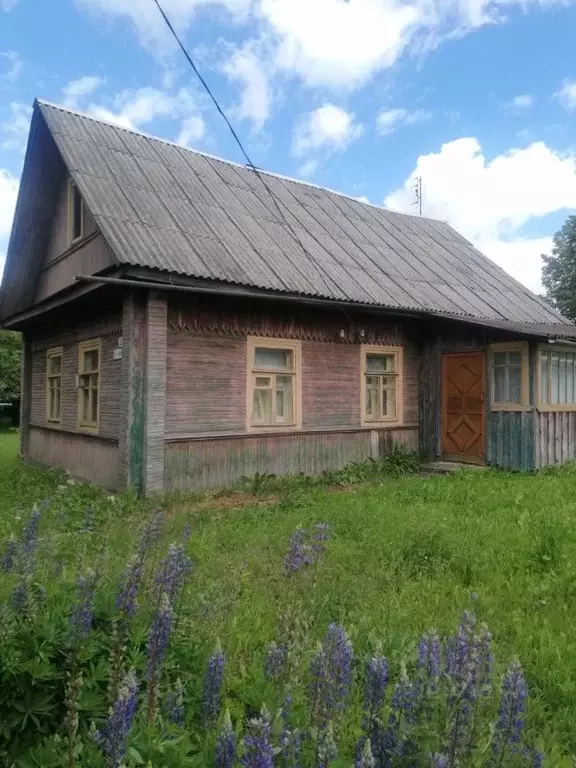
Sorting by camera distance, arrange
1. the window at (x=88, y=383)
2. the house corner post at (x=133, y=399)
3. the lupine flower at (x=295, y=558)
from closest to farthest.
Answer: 1. the lupine flower at (x=295, y=558)
2. the house corner post at (x=133, y=399)
3. the window at (x=88, y=383)

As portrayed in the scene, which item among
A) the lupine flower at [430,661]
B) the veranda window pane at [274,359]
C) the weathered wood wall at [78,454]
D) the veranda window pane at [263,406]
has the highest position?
the veranda window pane at [274,359]

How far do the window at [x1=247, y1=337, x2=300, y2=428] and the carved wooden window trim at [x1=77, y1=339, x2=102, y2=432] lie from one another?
2667 mm

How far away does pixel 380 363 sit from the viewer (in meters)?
11.6

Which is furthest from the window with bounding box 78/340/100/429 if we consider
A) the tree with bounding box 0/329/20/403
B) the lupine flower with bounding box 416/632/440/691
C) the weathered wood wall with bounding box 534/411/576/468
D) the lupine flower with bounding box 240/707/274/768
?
the tree with bounding box 0/329/20/403

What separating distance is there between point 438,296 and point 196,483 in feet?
22.8

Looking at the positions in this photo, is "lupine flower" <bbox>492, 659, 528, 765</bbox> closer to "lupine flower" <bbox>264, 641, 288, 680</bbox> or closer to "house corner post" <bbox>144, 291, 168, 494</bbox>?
"lupine flower" <bbox>264, 641, 288, 680</bbox>

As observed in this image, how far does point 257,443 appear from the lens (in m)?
9.51

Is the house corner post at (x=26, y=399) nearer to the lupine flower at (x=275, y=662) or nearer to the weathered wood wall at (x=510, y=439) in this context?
the weathered wood wall at (x=510, y=439)

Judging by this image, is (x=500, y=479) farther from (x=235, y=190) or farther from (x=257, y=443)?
(x=235, y=190)

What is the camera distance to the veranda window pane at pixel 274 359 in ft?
31.9

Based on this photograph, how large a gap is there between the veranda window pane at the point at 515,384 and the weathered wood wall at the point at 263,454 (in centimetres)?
232

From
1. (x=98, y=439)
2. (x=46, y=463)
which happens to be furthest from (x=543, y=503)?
(x=46, y=463)

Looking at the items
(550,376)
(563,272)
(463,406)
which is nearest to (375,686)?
(550,376)

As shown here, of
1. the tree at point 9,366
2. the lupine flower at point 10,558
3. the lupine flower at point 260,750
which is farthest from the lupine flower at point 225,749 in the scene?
the tree at point 9,366
